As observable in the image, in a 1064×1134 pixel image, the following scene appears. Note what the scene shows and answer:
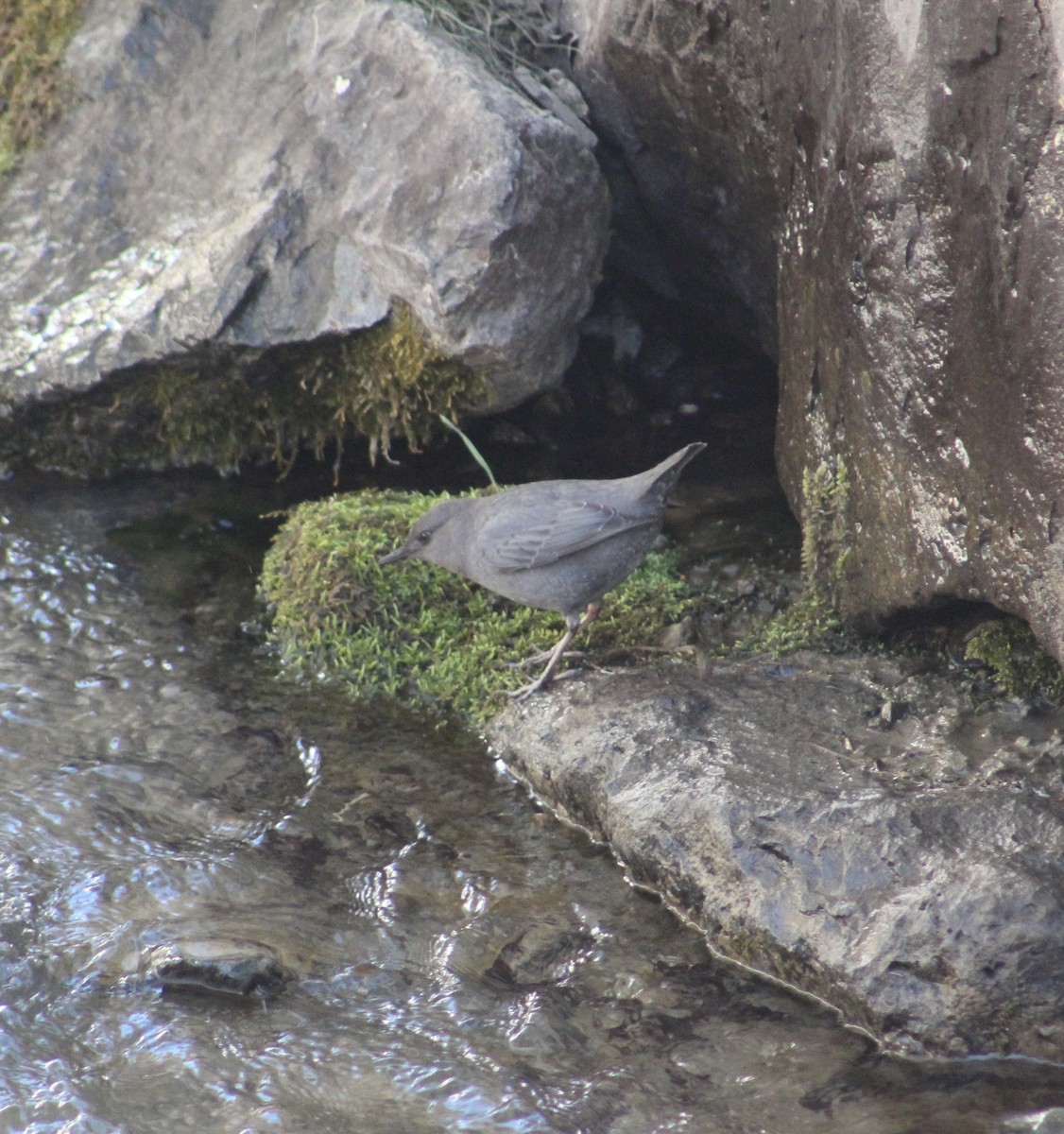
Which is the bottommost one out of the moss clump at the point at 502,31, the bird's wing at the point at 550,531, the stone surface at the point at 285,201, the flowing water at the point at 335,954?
the flowing water at the point at 335,954

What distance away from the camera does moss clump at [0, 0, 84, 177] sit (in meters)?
7.22

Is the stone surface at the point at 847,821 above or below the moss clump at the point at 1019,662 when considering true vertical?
below

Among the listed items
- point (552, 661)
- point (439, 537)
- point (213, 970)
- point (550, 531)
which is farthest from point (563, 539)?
point (213, 970)

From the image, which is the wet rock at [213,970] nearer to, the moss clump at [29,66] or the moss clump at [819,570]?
the moss clump at [819,570]

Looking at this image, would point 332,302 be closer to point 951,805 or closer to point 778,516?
point 778,516

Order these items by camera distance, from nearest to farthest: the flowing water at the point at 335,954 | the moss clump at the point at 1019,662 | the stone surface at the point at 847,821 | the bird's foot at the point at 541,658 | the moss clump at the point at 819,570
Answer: the flowing water at the point at 335,954
the stone surface at the point at 847,821
the moss clump at the point at 1019,662
the moss clump at the point at 819,570
the bird's foot at the point at 541,658

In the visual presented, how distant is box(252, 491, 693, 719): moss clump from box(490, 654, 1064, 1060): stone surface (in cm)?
48

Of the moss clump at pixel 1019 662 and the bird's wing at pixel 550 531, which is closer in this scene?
the moss clump at pixel 1019 662

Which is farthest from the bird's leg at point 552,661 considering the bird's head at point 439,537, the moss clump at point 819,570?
the moss clump at point 819,570

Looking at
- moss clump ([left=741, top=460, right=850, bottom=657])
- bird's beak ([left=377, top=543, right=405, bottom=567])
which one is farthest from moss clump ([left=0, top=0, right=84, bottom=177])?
moss clump ([left=741, top=460, right=850, bottom=657])

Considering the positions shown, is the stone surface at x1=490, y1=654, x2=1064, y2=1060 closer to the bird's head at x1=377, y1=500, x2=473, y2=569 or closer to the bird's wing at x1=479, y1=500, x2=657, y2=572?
the bird's wing at x1=479, y1=500, x2=657, y2=572

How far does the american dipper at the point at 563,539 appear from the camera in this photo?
519 cm

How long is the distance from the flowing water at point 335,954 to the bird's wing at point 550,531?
0.88m

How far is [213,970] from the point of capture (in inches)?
149
